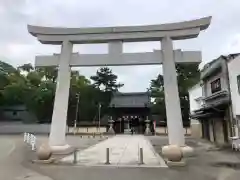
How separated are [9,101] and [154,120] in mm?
28845

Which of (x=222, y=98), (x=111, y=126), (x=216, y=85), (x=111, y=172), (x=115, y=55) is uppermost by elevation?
(x=216, y=85)

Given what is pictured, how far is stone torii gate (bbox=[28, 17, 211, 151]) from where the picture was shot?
16.0 meters

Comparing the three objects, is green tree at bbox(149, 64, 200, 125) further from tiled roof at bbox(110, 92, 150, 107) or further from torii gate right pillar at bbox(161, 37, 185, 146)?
torii gate right pillar at bbox(161, 37, 185, 146)

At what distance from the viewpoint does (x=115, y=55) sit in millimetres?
16516

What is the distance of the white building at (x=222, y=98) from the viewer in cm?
2095

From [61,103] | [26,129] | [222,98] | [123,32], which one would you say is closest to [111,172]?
[61,103]

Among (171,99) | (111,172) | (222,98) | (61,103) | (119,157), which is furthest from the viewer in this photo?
(222,98)

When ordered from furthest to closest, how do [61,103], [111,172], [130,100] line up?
[130,100] → [61,103] → [111,172]

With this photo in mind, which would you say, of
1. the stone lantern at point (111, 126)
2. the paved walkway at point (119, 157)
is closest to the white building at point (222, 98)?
the paved walkway at point (119, 157)

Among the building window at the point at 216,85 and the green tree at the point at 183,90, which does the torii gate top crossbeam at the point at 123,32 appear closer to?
the building window at the point at 216,85

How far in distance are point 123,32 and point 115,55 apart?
1443mm

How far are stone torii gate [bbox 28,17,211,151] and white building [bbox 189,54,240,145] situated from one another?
668 cm

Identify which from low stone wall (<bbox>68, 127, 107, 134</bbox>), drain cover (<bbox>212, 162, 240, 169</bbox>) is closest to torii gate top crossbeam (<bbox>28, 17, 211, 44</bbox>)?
drain cover (<bbox>212, 162, 240, 169</bbox>)

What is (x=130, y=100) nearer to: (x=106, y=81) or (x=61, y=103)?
(x=106, y=81)
